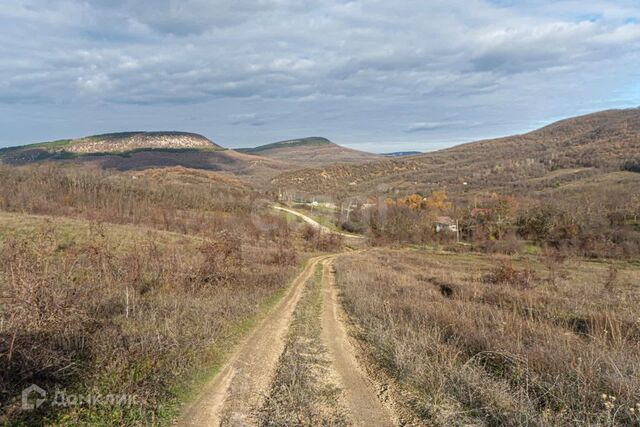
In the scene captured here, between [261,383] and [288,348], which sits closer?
[261,383]

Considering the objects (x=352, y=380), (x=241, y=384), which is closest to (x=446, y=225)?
(x=352, y=380)

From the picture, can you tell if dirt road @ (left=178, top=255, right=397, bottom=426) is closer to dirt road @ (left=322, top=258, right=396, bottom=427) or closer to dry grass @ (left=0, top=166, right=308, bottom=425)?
dirt road @ (left=322, top=258, right=396, bottom=427)

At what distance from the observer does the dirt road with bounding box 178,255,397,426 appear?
6.24 meters

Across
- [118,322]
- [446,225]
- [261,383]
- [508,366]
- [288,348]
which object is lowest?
[446,225]

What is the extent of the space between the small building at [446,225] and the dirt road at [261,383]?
257 feet

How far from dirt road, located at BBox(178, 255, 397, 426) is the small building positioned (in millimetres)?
78184

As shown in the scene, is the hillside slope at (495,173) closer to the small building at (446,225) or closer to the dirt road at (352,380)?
the small building at (446,225)

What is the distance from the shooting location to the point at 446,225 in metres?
87.6

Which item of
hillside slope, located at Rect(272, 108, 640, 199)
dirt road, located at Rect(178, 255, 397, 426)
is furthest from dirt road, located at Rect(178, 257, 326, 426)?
hillside slope, located at Rect(272, 108, 640, 199)

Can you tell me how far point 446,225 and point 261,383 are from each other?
85555 mm

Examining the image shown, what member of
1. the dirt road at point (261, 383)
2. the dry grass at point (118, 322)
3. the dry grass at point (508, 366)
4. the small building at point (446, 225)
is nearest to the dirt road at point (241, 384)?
the dirt road at point (261, 383)

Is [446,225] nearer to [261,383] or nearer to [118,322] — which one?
[118,322]

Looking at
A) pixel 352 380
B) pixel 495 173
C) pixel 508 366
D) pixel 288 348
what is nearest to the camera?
pixel 508 366

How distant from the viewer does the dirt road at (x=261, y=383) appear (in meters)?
6.24
